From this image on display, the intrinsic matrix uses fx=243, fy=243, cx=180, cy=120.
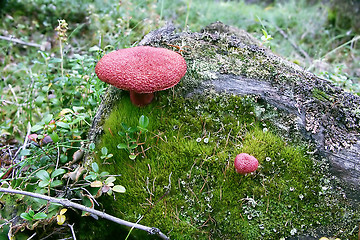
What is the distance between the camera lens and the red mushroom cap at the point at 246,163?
203cm

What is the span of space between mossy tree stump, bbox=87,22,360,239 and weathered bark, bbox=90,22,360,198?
0.03 feet

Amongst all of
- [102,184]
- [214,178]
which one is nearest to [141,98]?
[102,184]

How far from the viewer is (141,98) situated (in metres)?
2.33

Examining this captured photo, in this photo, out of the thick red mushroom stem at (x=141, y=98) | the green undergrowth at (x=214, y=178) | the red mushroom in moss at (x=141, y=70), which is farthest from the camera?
the thick red mushroom stem at (x=141, y=98)

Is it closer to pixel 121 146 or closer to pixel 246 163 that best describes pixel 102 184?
pixel 121 146

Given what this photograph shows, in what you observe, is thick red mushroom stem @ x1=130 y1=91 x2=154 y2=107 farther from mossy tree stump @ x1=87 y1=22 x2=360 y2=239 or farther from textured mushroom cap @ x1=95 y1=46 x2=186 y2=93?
textured mushroom cap @ x1=95 y1=46 x2=186 y2=93

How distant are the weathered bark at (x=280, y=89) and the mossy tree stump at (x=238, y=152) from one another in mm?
10

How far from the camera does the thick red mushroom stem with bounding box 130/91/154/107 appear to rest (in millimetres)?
2312

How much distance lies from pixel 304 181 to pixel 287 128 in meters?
0.49

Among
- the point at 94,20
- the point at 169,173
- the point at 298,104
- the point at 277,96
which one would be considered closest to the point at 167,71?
the point at 169,173

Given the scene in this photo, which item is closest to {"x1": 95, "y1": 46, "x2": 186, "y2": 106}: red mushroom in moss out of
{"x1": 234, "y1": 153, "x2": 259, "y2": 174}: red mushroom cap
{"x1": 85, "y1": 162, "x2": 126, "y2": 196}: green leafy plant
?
{"x1": 85, "y1": 162, "x2": 126, "y2": 196}: green leafy plant

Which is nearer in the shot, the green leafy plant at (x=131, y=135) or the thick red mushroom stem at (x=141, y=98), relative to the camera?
the green leafy plant at (x=131, y=135)

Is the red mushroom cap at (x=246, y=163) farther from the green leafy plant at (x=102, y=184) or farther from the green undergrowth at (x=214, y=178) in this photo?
the green leafy plant at (x=102, y=184)

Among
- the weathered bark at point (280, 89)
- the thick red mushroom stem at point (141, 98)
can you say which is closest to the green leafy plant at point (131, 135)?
the thick red mushroom stem at point (141, 98)
